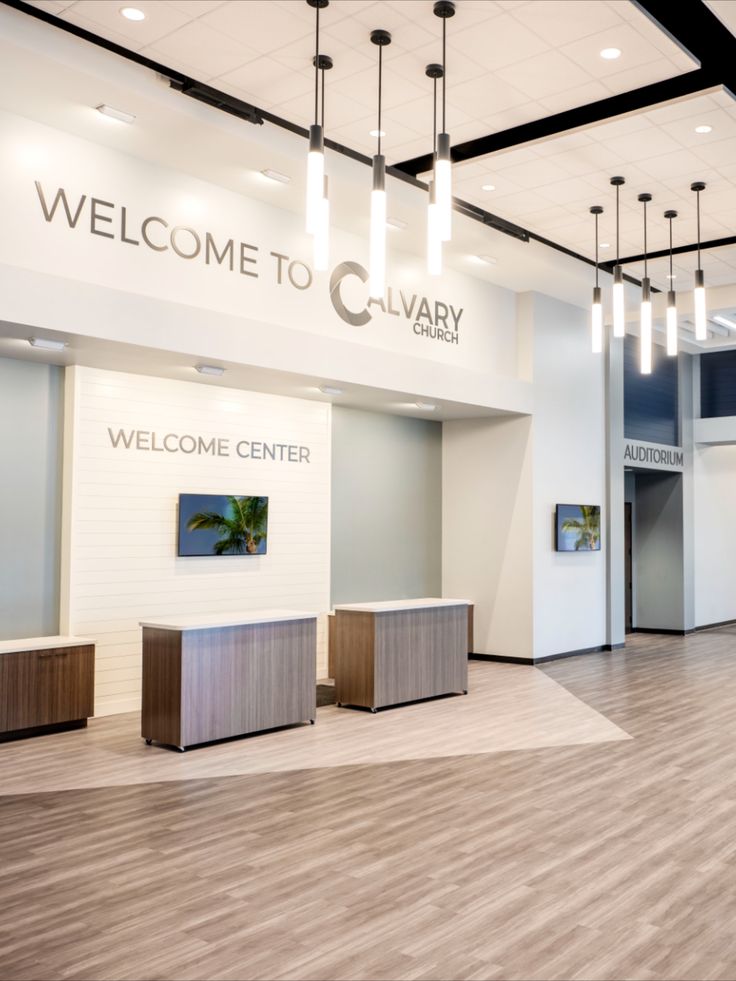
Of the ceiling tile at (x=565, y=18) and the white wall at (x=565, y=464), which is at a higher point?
the ceiling tile at (x=565, y=18)

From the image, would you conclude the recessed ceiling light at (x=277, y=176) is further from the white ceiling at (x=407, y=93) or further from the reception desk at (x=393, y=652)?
the reception desk at (x=393, y=652)

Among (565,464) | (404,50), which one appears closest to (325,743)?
(404,50)

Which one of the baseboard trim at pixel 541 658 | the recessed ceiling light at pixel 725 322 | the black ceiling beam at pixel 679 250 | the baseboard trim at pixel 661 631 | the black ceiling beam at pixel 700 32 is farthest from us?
the baseboard trim at pixel 661 631

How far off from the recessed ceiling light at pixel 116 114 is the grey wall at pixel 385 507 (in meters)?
4.29

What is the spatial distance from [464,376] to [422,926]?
698cm

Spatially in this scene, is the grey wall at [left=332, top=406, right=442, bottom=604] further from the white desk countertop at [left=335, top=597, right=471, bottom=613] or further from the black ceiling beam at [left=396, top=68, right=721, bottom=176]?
the black ceiling beam at [left=396, top=68, right=721, bottom=176]

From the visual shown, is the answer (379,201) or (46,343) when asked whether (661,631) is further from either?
(379,201)

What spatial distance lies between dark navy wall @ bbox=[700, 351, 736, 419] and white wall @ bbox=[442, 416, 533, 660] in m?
5.31

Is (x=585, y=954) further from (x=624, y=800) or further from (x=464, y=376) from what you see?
(x=464, y=376)

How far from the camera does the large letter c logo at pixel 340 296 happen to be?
28.4 ft

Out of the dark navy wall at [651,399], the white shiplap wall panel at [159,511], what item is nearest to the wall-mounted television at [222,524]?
the white shiplap wall panel at [159,511]

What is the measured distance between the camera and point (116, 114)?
630 centimetres

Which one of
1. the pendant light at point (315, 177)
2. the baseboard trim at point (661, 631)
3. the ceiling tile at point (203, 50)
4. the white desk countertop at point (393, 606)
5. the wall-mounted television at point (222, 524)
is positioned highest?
the ceiling tile at point (203, 50)

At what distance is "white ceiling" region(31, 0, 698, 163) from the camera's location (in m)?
5.27
